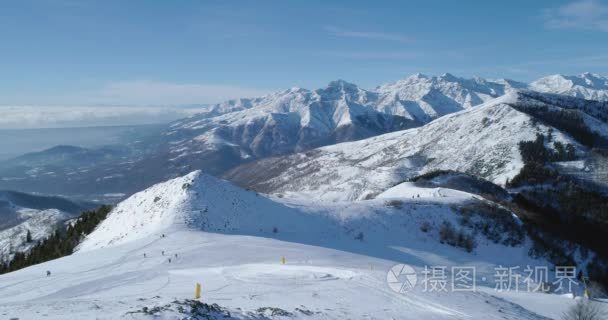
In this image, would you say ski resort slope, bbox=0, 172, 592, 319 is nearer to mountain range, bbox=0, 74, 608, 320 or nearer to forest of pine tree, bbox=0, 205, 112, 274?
mountain range, bbox=0, 74, 608, 320

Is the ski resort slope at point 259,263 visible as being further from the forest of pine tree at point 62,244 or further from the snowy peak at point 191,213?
the forest of pine tree at point 62,244

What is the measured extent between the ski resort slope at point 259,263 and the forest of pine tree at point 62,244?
302 centimetres

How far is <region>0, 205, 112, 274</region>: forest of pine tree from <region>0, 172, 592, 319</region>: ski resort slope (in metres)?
3.02

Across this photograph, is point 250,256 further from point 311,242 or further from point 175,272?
→ point 311,242

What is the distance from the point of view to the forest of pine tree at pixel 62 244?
54625 millimetres

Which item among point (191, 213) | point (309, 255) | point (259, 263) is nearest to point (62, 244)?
point (191, 213)

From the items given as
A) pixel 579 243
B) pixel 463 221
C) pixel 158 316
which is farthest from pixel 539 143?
pixel 158 316

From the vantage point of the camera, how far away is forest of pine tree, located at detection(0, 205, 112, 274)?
179 ft

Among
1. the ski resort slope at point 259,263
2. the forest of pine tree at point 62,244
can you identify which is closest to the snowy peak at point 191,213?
the ski resort slope at point 259,263

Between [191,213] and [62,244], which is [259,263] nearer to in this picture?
[191,213]

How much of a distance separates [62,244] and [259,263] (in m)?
37.0

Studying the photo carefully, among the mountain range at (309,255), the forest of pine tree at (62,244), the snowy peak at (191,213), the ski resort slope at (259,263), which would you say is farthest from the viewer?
the forest of pine tree at (62,244)

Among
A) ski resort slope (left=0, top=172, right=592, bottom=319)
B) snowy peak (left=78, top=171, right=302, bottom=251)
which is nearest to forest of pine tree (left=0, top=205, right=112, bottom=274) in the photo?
snowy peak (left=78, top=171, right=302, bottom=251)

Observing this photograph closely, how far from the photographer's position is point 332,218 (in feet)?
183
